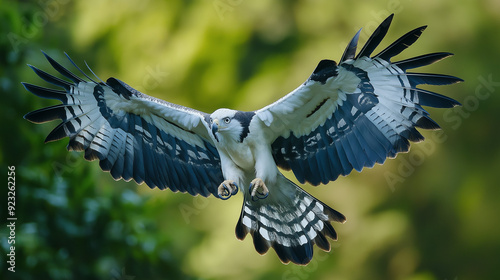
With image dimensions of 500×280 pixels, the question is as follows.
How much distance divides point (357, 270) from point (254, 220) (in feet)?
10.2

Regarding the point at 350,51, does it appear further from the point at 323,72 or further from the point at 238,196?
the point at 238,196

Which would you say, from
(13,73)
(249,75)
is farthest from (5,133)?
(249,75)

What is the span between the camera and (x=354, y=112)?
3.29 meters

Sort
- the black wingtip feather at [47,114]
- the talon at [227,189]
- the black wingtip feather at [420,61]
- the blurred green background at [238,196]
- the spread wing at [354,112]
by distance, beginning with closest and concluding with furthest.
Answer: the black wingtip feather at [420,61] < the spread wing at [354,112] < the talon at [227,189] < the black wingtip feather at [47,114] < the blurred green background at [238,196]

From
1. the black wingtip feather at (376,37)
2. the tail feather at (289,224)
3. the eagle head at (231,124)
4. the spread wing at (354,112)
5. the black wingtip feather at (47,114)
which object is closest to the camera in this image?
the black wingtip feather at (376,37)

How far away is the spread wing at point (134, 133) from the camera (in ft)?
11.6

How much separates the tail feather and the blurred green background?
211 centimetres

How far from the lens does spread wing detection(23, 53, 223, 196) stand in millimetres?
3535

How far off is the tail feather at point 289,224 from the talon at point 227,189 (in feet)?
1.11

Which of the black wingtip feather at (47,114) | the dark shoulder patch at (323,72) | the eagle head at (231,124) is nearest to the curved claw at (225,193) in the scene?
the eagle head at (231,124)

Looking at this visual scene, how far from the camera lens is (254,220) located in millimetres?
3775

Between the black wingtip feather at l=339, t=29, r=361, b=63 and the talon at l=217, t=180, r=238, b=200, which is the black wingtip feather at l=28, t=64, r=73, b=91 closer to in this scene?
the talon at l=217, t=180, r=238, b=200

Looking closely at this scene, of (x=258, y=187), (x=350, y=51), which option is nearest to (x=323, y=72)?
(x=350, y=51)

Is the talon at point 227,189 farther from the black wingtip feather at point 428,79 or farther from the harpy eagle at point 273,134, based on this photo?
the black wingtip feather at point 428,79
